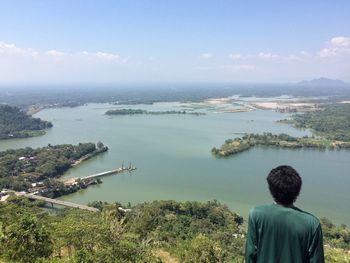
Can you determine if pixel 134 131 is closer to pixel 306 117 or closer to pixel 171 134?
pixel 171 134

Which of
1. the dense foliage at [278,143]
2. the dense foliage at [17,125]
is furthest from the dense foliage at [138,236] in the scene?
the dense foliage at [17,125]

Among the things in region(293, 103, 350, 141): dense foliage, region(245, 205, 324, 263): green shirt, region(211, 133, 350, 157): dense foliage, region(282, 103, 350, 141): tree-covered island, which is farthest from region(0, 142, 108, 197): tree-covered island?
region(293, 103, 350, 141): dense foliage

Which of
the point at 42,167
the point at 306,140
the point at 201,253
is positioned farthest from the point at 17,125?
the point at 201,253

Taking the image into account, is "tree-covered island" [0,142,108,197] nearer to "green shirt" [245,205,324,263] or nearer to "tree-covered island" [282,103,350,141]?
"green shirt" [245,205,324,263]

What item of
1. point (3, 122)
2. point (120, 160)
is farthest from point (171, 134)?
point (3, 122)

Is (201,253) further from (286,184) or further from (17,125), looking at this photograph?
(17,125)
